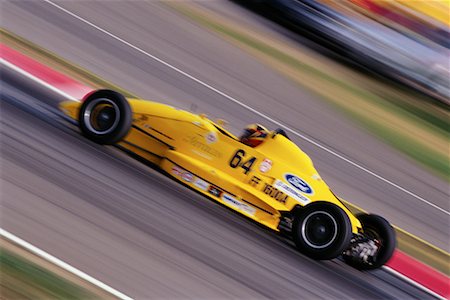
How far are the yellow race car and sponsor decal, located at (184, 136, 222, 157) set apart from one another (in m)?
0.01

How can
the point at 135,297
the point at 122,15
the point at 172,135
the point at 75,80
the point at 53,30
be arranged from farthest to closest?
the point at 122,15 → the point at 53,30 → the point at 75,80 → the point at 172,135 → the point at 135,297

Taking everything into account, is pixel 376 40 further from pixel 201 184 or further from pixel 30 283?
pixel 30 283

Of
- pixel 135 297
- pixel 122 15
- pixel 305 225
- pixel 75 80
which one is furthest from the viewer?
pixel 122 15

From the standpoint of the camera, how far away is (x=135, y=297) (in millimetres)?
6176

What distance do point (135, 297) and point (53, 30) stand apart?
7.05 m

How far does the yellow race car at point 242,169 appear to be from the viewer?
8062 mm

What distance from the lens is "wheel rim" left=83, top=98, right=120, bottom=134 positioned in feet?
28.0

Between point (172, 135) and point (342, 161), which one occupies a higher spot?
point (342, 161)

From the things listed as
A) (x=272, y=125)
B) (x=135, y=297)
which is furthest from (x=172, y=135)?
(x=272, y=125)

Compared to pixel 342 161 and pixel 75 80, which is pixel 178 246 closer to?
pixel 75 80

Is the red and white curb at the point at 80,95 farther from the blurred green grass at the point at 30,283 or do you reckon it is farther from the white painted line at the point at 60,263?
the blurred green grass at the point at 30,283

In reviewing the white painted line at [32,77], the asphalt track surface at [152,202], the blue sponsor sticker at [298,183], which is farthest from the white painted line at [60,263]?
the white painted line at [32,77]

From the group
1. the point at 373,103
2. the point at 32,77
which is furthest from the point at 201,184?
the point at 373,103

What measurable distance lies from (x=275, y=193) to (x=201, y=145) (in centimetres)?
93
